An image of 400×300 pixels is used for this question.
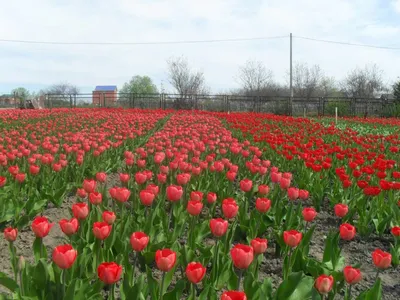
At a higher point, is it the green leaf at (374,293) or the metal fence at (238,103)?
the metal fence at (238,103)

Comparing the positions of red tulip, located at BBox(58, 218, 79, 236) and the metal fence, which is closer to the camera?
red tulip, located at BBox(58, 218, 79, 236)

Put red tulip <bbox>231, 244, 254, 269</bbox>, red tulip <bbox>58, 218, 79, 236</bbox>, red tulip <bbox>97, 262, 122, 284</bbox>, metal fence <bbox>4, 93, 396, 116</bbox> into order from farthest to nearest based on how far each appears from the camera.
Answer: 1. metal fence <bbox>4, 93, 396, 116</bbox>
2. red tulip <bbox>58, 218, 79, 236</bbox>
3. red tulip <bbox>231, 244, 254, 269</bbox>
4. red tulip <bbox>97, 262, 122, 284</bbox>

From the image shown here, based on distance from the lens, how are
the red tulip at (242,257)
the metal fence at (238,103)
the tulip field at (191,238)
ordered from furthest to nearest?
the metal fence at (238,103)
the tulip field at (191,238)
the red tulip at (242,257)

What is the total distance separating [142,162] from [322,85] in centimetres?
7380

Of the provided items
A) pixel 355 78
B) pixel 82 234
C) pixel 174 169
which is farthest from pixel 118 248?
pixel 355 78

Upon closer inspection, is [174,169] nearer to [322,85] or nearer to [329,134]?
[329,134]

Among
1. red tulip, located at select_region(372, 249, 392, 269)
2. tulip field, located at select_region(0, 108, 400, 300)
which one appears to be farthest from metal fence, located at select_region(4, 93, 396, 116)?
red tulip, located at select_region(372, 249, 392, 269)

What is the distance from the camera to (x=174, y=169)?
463 centimetres

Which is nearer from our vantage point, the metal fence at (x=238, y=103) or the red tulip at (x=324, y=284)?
the red tulip at (x=324, y=284)

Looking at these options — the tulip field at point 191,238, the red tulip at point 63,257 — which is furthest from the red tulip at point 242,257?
the red tulip at point 63,257

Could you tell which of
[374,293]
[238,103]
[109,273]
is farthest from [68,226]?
[238,103]

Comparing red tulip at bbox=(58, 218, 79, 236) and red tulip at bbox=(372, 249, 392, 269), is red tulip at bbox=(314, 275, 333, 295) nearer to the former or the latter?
red tulip at bbox=(372, 249, 392, 269)

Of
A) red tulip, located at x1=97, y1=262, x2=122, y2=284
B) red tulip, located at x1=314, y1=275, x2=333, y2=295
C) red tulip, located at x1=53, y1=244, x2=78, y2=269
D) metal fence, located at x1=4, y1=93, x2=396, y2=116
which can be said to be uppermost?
metal fence, located at x1=4, y1=93, x2=396, y2=116

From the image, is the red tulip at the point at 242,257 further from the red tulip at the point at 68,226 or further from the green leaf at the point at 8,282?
the green leaf at the point at 8,282
